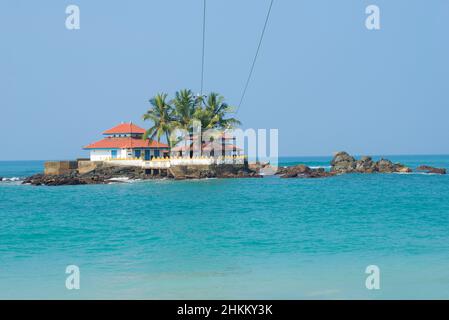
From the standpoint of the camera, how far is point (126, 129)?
2496 inches

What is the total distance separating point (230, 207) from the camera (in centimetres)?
3478

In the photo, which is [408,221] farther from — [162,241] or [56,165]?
[56,165]

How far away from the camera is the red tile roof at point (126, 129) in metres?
63.0

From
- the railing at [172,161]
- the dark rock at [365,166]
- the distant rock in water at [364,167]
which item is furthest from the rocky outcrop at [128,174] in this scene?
the dark rock at [365,166]

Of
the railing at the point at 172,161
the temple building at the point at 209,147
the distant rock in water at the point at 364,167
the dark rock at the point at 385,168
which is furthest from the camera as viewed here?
the dark rock at the point at 385,168

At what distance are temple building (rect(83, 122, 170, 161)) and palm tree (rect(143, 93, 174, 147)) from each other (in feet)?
4.67

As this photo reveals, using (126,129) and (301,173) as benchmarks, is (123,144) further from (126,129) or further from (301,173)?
(301,173)

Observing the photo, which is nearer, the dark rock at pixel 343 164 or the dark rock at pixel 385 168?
the dark rock at pixel 385 168

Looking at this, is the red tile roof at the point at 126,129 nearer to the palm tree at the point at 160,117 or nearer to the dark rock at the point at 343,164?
the palm tree at the point at 160,117

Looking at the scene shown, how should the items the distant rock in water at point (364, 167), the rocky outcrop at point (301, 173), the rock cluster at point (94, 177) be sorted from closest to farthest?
1. the rock cluster at point (94, 177)
2. the rocky outcrop at point (301, 173)
3. the distant rock in water at point (364, 167)

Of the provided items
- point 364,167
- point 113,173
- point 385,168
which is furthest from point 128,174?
point 385,168
